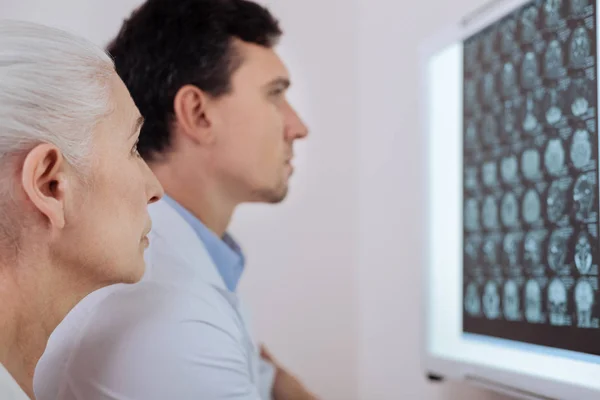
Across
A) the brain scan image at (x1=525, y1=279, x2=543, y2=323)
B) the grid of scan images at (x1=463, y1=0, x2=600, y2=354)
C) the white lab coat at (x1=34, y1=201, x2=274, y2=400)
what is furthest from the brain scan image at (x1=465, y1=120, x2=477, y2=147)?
the white lab coat at (x1=34, y1=201, x2=274, y2=400)

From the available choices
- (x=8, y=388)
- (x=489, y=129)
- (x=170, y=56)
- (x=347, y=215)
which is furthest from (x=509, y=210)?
(x=347, y=215)

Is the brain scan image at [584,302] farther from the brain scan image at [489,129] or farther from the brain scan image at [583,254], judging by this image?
the brain scan image at [489,129]

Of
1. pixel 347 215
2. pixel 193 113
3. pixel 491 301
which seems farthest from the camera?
pixel 347 215

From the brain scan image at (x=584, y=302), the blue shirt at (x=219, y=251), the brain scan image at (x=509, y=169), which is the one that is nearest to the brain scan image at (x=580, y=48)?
the brain scan image at (x=509, y=169)

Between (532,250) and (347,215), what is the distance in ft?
3.79

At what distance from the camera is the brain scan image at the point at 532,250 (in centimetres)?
115

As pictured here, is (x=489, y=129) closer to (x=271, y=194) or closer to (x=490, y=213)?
(x=490, y=213)

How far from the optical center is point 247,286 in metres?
2.16

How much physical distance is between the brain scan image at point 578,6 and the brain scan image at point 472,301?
1.73 ft

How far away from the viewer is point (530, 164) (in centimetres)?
117

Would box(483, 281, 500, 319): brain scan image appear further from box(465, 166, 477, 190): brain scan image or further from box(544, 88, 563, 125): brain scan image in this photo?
box(544, 88, 563, 125): brain scan image

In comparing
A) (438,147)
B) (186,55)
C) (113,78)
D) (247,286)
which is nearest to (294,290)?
(247,286)

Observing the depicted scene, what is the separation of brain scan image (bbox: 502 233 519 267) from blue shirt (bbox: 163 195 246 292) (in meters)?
0.53

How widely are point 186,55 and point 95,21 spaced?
0.66 metres
